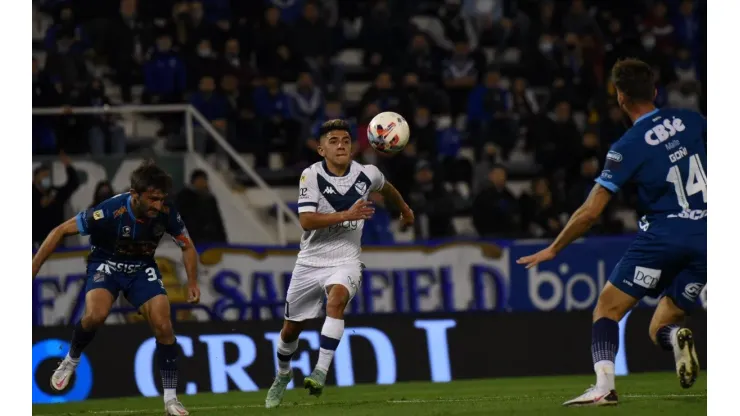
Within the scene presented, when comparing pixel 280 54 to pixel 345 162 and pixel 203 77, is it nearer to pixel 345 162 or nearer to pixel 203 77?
pixel 203 77

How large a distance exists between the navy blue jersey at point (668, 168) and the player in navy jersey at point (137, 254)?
10.5 ft

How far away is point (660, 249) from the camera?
7984 mm

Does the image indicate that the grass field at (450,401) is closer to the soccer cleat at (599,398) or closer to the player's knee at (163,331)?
the soccer cleat at (599,398)

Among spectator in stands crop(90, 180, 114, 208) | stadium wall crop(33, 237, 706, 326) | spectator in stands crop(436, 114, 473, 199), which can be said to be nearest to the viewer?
spectator in stands crop(90, 180, 114, 208)

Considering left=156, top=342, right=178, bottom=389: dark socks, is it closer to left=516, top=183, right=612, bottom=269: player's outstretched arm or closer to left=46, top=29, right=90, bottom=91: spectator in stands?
left=516, top=183, right=612, bottom=269: player's outstretched arm

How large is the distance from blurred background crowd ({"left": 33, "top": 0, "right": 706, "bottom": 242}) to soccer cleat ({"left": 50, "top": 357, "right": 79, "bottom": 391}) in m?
5.46

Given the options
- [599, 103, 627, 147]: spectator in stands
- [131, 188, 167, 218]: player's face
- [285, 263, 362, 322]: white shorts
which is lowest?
[285, 263, 362, 322]: white shorts

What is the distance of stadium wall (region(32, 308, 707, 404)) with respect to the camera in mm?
12906

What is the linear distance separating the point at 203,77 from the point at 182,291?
146 inches

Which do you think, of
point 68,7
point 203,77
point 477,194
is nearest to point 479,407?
point 477,194

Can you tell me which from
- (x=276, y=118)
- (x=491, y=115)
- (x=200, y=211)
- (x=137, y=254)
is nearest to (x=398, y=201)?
(x=137, y=254)

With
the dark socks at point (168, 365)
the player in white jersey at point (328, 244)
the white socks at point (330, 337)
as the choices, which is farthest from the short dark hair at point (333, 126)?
the dark socks at point (168, 365)

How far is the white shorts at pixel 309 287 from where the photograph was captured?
31.4 ft

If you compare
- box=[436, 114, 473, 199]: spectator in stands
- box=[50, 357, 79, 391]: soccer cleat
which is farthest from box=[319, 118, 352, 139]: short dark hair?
box=[436, 114, 473, 199]: spectator in stands
